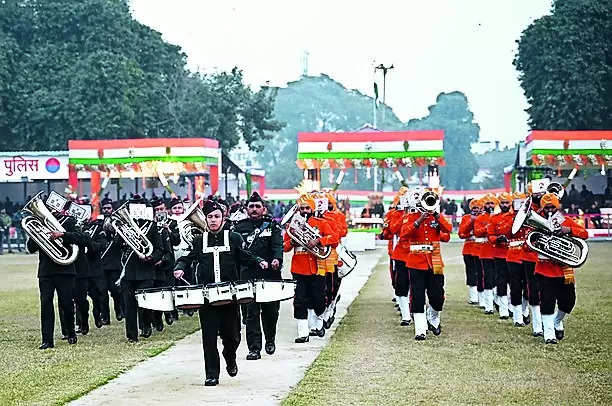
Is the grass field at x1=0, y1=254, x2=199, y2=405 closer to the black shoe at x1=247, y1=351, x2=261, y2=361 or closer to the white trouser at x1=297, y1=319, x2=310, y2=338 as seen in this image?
the black shoe at x1=247, y1=351, x2=261, y2=361

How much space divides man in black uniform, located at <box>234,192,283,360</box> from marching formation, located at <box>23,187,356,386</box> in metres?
0.01

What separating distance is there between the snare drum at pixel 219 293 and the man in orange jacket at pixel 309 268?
431 centimetres

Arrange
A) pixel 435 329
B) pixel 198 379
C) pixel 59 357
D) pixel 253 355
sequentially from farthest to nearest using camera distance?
pixel 435 329
pixel 59 357
pixel 253 355
pixel 198 379

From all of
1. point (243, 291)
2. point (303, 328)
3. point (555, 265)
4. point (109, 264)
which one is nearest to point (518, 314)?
point (555, 265)

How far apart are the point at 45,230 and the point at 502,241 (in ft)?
22.3

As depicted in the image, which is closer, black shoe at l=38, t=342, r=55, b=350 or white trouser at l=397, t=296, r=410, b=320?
black shoe at l=38, t=342, r=55, b=350

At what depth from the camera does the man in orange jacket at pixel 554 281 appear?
15.3 m

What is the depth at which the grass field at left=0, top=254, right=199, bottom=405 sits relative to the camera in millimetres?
11820

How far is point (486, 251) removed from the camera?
1969cm

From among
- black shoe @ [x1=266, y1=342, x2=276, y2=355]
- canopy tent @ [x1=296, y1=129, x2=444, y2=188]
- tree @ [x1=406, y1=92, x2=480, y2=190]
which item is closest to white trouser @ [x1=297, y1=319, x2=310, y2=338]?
black shoe @ [x1=266, y1=342, x2=276, y2=355]

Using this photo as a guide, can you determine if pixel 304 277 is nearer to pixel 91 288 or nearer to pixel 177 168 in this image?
pixel 91 288

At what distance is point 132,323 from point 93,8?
165 ft

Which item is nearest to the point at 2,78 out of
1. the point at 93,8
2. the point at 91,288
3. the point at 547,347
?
the point at 93,8

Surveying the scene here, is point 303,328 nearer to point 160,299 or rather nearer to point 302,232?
point 302,232
